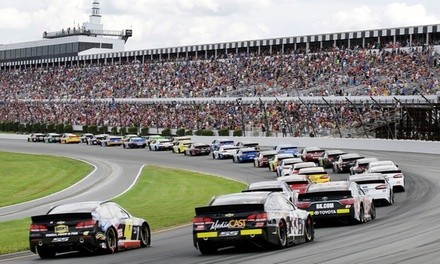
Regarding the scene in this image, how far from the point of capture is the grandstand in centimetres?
7131

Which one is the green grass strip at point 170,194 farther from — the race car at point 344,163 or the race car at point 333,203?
the race car at point 344,163

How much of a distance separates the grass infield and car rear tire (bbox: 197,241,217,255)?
5.16 meters

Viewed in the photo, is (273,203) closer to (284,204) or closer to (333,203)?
(284,204)

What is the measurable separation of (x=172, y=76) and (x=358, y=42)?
22.1 m

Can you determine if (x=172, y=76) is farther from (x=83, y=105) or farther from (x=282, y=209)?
(x=282, y=209)

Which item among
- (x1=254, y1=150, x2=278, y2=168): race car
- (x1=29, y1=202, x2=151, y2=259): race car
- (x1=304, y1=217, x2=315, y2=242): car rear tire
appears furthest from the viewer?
(x1=254, y1=150, x2=278, y2=168): race car

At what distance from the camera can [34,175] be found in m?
61.2

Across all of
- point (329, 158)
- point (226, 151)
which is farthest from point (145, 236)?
point (226, 151)

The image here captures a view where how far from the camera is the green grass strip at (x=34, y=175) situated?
4759 cm

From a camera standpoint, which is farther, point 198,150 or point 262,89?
point 262,89

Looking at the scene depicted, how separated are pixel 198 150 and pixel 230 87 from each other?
22399mm

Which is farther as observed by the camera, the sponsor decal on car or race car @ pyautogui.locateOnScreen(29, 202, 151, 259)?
race car @ pyautogui.locateOnScreen(29, 202, 151, 259)

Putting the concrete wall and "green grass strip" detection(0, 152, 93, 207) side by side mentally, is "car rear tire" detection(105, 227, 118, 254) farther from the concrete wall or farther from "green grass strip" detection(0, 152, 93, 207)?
the concrete wall

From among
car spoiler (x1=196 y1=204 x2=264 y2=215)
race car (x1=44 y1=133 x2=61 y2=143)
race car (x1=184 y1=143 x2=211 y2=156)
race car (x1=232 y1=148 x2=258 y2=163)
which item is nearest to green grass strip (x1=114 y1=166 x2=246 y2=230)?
race car (x1=232 y1=148 x2=258 y2=163)
